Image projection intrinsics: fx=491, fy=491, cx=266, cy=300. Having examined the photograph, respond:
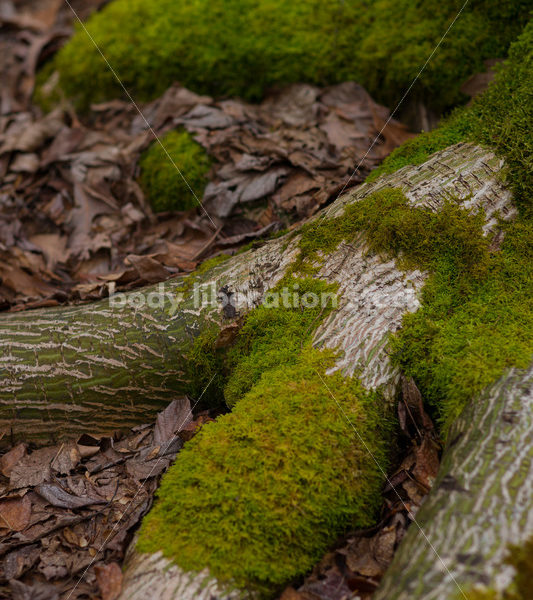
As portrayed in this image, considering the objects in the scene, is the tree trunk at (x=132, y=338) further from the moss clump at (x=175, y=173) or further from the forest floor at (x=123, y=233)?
the moss clump at (x=175, y=173)

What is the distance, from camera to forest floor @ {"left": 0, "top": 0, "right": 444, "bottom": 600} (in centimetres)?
235

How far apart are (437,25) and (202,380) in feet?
11.7


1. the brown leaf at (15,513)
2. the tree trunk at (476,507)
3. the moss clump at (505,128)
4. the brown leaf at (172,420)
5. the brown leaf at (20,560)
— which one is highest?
the moss clump at (505,128)

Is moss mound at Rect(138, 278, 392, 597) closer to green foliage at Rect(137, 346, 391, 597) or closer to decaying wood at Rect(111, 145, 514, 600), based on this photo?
green foliage at Rect(137, 346, 391, 597)

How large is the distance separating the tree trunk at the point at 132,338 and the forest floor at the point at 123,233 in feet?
0.55

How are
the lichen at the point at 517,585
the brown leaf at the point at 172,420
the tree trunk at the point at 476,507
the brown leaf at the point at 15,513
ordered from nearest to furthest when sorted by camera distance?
1. the lichen at the point at 517,585
2. the tree trunk at the point at 476,507
3. the brown leaf at the point at 15,513
4. the brown leaf at the point at 172,420

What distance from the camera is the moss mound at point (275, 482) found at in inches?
80.7

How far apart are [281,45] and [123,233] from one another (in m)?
2.43

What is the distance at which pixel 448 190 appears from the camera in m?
2.75

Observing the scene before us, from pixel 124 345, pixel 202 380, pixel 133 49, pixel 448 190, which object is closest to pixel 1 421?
pixel 124 345

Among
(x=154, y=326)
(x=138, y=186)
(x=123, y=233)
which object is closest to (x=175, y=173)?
(x=138, y=186)

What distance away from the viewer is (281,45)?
484cm

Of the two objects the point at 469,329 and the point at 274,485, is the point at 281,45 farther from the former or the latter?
the point at 274,485

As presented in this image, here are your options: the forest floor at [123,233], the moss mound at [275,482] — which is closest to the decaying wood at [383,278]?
the moss mound at [275,482]
